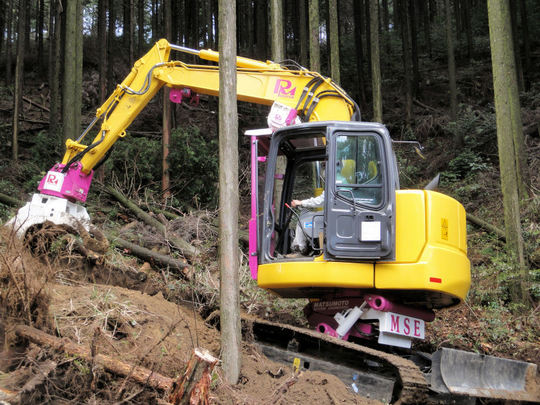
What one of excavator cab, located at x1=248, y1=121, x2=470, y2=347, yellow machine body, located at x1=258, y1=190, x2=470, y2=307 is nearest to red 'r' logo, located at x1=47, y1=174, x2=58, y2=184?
excavator cab, located at x1=248, y1=121, x2=470, y2=347

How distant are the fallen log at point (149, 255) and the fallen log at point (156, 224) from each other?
1.06 ft

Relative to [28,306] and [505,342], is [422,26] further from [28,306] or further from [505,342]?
[28,306]

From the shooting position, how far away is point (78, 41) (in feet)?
41.8

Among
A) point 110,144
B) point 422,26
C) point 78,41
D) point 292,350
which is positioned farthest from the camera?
point 422,26

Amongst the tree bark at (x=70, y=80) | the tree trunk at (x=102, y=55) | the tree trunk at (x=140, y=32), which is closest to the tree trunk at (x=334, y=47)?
the tree bark at (x=70, y=80)

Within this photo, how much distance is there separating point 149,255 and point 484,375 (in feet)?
18.5

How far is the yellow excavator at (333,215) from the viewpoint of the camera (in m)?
5.61

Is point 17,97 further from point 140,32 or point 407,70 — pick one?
point 407,70

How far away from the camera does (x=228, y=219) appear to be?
486 cm

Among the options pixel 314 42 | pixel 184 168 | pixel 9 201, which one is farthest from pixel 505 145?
pixel 9 201

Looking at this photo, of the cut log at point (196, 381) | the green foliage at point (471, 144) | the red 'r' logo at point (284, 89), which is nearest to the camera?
the cut log at point (196, 381)

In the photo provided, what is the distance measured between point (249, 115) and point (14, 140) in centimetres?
828

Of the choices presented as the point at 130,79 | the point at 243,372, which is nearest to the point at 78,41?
the point at 130,79

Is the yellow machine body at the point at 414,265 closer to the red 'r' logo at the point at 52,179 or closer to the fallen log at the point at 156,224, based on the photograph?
the red 'r' logo at the point at 52,179
